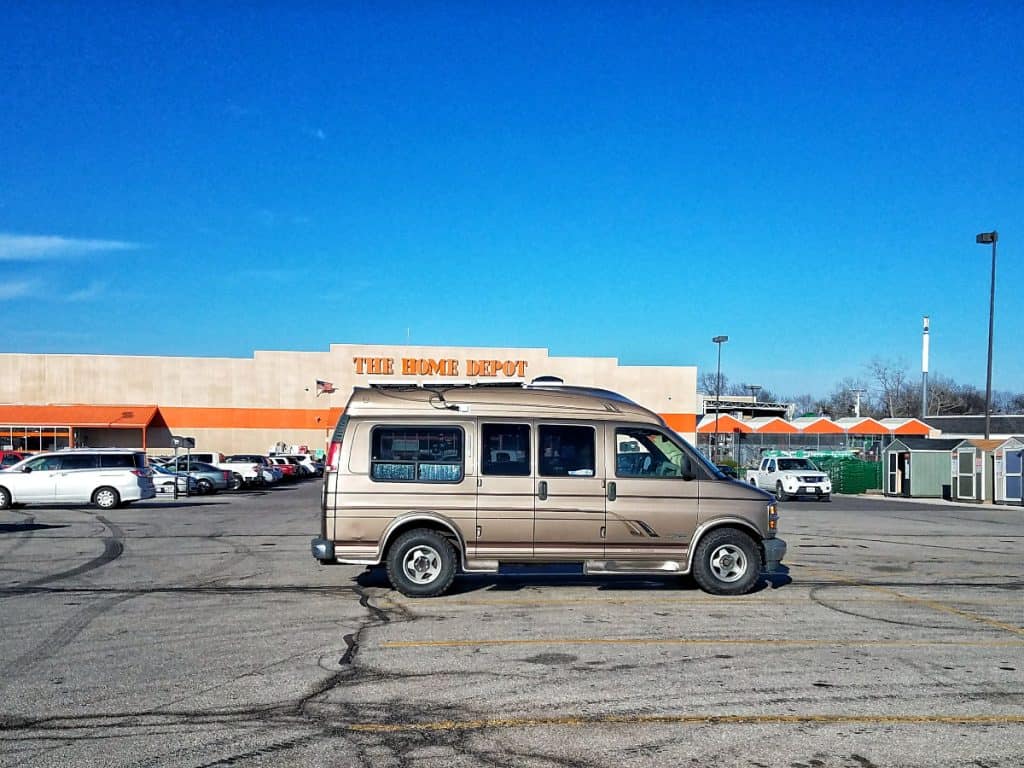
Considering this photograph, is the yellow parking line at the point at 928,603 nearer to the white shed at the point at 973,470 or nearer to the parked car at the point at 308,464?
the white shed at the point at 973,470

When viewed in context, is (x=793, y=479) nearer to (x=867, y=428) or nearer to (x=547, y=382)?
(x=547, y=382)

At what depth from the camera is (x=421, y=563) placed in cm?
1076

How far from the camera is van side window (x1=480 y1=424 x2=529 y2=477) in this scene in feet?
35.3

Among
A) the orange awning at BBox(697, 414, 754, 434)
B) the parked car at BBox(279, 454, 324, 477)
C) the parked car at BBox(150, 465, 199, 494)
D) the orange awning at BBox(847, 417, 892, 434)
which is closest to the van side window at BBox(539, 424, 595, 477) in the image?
the parked car at BBox(150, 465, 199, 494)

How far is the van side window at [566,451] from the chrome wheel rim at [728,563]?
177 centimetres

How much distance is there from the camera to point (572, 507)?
10695 millimetres

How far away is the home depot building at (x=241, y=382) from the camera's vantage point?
6206cm

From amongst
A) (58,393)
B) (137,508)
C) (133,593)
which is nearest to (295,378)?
(58,393)

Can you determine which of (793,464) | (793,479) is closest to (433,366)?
(793,464)

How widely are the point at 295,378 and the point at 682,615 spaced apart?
56528 mm

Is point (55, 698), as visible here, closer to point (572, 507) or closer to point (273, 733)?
point (273, 733)

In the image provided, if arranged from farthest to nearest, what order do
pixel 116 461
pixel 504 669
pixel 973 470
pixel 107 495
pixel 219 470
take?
pixel 219 470, pixel 973 470, pixel 116 461, pixel 107 495, pixel 504 669

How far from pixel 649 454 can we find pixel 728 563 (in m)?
1.57

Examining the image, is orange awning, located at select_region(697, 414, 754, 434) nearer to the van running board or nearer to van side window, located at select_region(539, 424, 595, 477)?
the van running board
